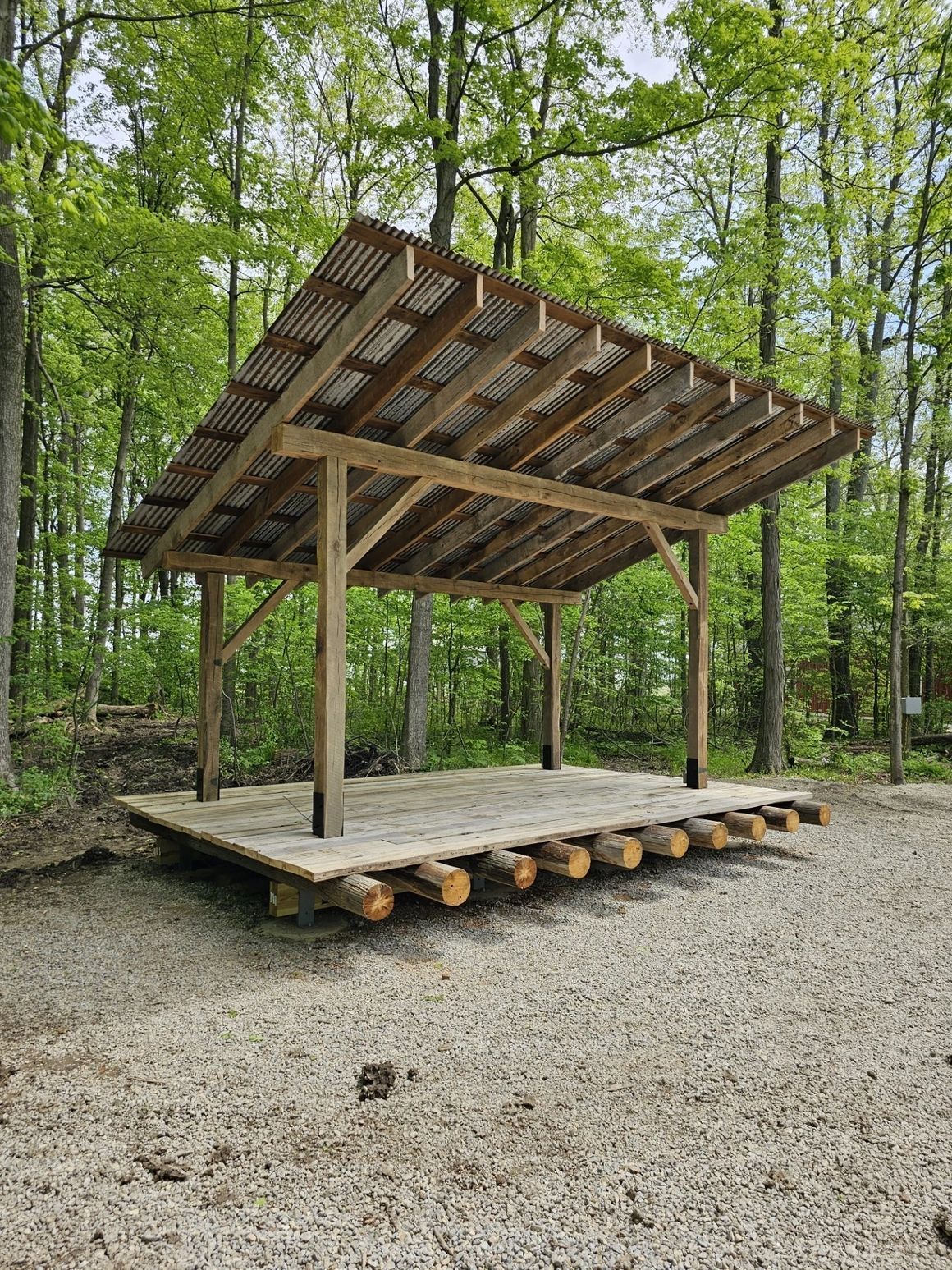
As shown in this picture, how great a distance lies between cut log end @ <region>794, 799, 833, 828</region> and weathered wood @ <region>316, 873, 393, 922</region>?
4.37 meters

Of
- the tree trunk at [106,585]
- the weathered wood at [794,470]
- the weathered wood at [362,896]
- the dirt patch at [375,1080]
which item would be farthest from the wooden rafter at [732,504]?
the tree trunk at [106,585]

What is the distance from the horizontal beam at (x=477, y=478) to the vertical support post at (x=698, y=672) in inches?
12.3

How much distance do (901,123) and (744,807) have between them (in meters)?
11.3

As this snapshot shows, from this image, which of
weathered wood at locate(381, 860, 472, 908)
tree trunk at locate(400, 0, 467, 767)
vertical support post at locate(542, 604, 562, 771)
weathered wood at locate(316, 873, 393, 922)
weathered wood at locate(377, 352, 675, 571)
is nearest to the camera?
weathered wood at locate(316, 873, 393, 922)

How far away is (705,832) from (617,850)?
106 cm

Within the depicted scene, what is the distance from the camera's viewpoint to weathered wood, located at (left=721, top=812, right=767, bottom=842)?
5.74m

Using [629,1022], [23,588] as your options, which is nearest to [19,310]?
[23,588]

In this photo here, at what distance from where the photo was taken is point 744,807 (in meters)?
6.07

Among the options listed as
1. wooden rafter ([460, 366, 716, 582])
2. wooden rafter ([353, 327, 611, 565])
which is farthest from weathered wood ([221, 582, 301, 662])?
wooden rafter ([460, 366, 716, 582])

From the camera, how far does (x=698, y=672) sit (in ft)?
22.2

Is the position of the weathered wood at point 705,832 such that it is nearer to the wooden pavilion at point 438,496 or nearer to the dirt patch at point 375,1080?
the wooden pavilion at point 438,496

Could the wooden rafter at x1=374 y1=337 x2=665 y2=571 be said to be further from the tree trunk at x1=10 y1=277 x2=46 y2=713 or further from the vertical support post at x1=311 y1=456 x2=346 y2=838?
the tree trunk at x1=10 y1=277 x2=46 y2=713

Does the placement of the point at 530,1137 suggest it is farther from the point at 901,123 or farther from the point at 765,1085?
the point at 901,123

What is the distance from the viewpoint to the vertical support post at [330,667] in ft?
14.4
